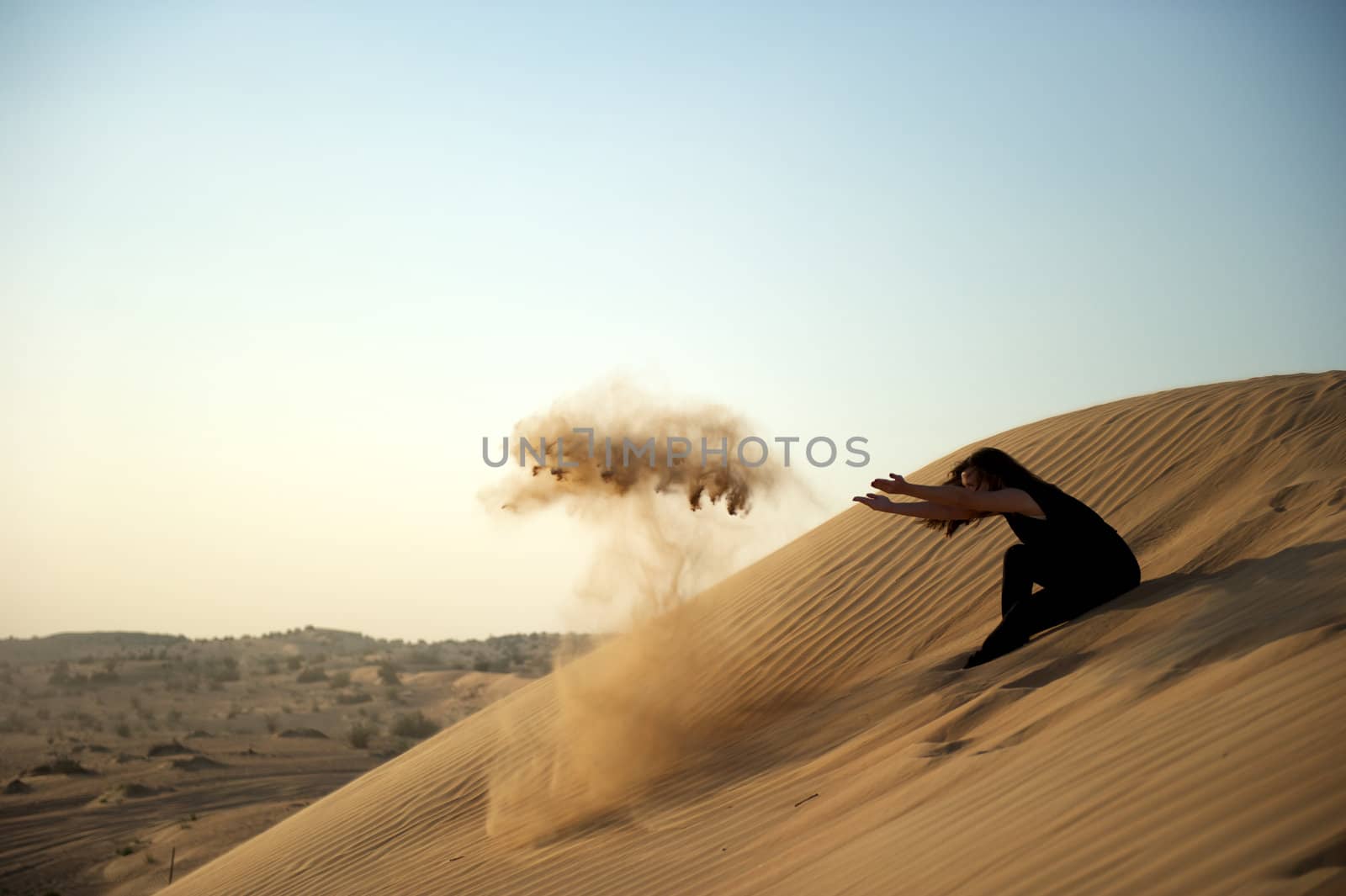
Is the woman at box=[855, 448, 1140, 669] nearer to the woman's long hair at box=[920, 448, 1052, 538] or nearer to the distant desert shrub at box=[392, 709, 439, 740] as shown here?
the woman's long hair at box=[920, 448, 1052, 538]

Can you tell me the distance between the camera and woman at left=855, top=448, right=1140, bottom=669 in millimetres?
5934

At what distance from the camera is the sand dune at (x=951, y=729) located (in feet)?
9.57

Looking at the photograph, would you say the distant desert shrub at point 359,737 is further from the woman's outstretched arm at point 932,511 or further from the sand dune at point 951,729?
the woman's outstretched arm at point 932,511

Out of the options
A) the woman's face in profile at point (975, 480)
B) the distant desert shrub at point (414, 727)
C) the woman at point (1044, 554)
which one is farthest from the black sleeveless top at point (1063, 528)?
the distant desert shrub at point (414, 727)

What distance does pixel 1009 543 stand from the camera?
8281 millimetres

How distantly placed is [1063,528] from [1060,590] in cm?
39

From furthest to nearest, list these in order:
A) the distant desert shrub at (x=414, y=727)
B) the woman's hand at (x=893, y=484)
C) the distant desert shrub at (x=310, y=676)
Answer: the distant desert shrub at (x=310, y=676) → the distant desert shrub at (x=414, y=727) → the woman's hand at (x=893, y=484)

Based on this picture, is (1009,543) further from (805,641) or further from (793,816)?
(793,816)

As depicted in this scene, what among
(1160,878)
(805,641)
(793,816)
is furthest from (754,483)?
(1160,878)

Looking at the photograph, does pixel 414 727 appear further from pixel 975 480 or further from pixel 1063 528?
pixel 1063 528

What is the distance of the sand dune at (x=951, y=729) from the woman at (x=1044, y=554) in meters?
0.21

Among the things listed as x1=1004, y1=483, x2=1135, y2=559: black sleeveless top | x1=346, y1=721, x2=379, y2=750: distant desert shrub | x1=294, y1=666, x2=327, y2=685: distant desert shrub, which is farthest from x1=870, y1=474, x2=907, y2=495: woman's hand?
x1=294, y1=666, x2=327, y2=685: distant desert shrub

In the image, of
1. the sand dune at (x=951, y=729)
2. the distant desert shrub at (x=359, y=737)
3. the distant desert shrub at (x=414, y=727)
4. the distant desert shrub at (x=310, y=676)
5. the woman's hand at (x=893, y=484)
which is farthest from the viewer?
the distant desert shrub at (x=310, y=676)

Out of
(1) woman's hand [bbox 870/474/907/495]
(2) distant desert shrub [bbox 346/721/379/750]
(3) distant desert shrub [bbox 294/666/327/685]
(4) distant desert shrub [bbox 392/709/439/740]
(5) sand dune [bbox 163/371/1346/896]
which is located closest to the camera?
(5) sand dune [bbox 163/371/1346/896]
